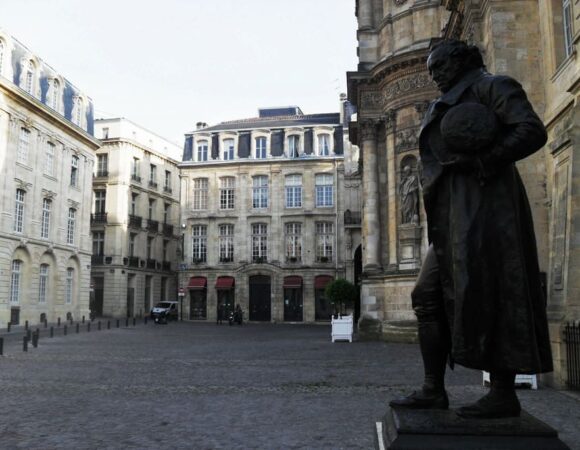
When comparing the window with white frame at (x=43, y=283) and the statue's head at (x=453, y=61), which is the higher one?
the statue's head at (x=453, y=61)

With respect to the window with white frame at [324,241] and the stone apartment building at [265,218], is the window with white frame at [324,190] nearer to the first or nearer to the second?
the stone apartment building at [265,218]

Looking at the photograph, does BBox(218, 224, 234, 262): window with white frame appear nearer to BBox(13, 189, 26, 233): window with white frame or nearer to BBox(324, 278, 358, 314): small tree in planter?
BBox(324, 278, 358, 314): small tree in planter

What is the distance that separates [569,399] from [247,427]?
488 centimetres

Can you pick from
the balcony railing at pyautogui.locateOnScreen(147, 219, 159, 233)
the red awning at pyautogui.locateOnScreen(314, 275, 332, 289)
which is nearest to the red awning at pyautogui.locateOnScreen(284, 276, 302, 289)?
the red awning at pyautogui.locateOnScreen(314, 275, 332, 289)

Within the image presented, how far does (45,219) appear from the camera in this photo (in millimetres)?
36219

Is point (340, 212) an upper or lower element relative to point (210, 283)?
upper

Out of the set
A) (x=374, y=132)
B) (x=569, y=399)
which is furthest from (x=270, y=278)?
(x=569, y=399)

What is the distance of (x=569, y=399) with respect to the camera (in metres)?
8.43

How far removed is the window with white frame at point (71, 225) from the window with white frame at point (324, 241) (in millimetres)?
18121

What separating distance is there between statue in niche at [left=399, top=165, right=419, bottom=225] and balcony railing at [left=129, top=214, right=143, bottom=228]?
33566 millimetres

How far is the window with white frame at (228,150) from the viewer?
48.5 meters

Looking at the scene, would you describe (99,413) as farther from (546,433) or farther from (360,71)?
(360,71)

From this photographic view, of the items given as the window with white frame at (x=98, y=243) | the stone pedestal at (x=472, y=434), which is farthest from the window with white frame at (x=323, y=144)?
the stone pedestal at (x=472, y=434)

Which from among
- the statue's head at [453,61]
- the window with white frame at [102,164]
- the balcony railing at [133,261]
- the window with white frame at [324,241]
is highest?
the window with white frame at [102,164]
